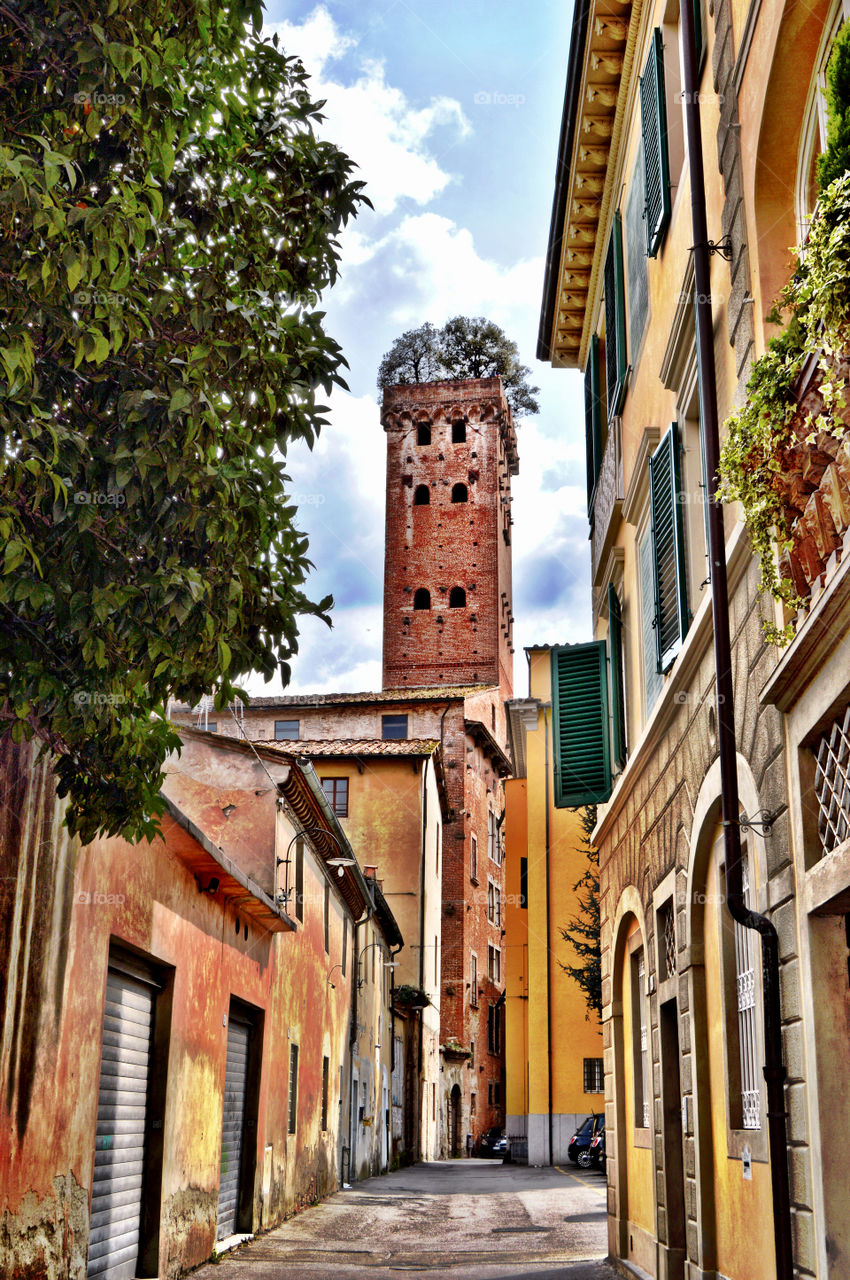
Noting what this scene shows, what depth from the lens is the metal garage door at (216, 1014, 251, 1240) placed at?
509 inches

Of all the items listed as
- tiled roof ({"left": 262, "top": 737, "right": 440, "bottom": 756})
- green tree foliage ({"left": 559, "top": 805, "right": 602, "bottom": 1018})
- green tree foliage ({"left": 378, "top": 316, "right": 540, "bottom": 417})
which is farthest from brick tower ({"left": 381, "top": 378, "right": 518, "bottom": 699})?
green tree foliage ({"left": 559, "top": 805, "right": 602, "bottom": 1018})

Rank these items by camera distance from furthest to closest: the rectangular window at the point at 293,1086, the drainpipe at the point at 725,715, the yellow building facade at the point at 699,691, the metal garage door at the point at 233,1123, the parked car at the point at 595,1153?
the parked car at the point at 595,1153 → the rectangular window at the point at 293,1086 → the metal garage door at the point at 233,1123 → the drainpipe at the point at 725,715 → the yellow building facade at the point at 699,691

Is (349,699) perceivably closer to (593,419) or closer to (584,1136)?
(584,1136)

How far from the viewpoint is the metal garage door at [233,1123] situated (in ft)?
42.4

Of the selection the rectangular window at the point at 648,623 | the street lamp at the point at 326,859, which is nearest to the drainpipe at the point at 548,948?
the street lamp at the point at 326,859

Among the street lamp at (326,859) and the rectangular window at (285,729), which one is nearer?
the street lamp at (326,859)

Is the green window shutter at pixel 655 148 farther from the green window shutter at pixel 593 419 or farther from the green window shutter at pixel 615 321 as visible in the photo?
the green window shutter at pixel 593 419

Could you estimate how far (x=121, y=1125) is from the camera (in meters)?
9.27

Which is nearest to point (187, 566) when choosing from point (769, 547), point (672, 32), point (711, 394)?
point (769, 547)

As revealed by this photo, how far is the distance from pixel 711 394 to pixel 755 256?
84 centimetres

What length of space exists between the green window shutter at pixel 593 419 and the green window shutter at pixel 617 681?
217 cm

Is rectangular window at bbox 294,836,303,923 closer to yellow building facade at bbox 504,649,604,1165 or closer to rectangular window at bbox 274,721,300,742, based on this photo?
yellow building facade at bbox 504,649,604,1165

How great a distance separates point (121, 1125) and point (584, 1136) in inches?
787

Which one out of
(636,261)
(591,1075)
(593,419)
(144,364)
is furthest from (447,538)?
(144,364)
